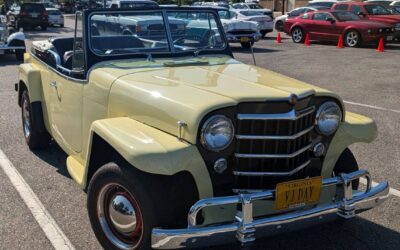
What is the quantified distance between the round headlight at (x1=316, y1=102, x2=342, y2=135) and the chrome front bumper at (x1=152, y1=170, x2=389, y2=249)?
382 millimetres

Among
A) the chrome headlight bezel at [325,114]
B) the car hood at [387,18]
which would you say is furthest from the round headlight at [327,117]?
the car hood at [387,18]

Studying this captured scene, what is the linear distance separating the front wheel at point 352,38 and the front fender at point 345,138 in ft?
49.7

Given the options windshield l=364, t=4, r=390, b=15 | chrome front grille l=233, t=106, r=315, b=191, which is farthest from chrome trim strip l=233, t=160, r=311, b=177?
windshield l=364, t=4, r=390, b=15

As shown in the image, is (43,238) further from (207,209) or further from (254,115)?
(254,115)

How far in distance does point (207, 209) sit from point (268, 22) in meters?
19.4

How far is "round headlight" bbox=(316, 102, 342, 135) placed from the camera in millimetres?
3405

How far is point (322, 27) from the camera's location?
744 inches

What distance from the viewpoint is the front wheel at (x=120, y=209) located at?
3002 mm

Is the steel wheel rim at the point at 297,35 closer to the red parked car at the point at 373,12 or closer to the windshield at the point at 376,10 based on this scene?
the red parked car at the point at 373,12

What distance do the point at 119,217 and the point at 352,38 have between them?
16.5 m

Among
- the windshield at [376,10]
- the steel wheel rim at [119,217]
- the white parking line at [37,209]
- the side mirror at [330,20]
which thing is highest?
the windshield at [376,10]

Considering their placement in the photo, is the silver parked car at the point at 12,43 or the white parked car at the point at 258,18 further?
the white parked car at the point at 258,18

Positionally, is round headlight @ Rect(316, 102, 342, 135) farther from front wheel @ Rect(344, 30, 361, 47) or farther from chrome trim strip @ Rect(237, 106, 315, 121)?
front wheel @ Rect(344, 30, 361, 47)

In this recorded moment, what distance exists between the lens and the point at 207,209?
3.06 metres
